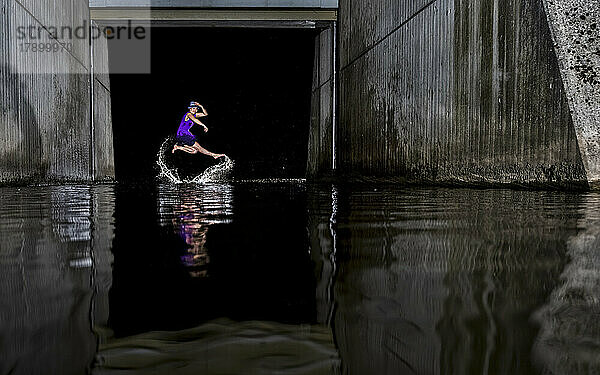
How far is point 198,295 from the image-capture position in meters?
0.82

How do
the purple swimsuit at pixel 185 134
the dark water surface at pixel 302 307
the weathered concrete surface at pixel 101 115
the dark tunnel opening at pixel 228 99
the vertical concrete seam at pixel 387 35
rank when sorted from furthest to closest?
the dark tunnel opening at pixel 228 99 < the purple swimsuit at pixel 185 134 < the weathered concrete surface at pixel 101 115 < the vertical concrete seam at pixel 387 35 < the dark water surface at pixel 302 307

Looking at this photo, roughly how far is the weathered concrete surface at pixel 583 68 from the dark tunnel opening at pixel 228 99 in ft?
39.2

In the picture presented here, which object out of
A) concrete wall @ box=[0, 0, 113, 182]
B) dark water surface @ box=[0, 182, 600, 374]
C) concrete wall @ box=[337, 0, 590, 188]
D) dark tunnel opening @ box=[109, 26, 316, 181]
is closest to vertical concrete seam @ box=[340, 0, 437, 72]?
concrete wall @ box=[337, 0, 590, 188]

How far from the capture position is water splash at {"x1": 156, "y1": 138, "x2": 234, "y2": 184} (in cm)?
1977

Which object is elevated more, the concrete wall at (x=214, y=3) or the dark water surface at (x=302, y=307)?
the concrete wall at (x=214, y=3)

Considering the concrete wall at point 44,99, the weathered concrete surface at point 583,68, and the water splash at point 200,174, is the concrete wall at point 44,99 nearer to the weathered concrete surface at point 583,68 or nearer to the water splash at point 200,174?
the water splash at point 200,174

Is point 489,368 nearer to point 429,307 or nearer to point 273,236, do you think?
point 429,307

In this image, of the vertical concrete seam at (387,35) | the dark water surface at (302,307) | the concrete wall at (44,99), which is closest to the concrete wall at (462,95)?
the vertical concrete seam at (387,35)

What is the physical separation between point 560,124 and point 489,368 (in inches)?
209

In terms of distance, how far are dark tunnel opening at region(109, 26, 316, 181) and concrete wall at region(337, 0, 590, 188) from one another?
6262 mm

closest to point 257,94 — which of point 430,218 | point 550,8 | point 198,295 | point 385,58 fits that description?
point 385,58

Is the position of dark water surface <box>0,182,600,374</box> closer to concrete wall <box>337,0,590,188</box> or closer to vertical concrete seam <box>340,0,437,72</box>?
concrete wall <box>337,0,590,188</box>

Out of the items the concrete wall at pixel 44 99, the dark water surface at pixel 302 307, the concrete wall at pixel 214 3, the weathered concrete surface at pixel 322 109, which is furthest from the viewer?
the weathered concrete surface at pixel 322 109

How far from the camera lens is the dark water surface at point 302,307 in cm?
52
